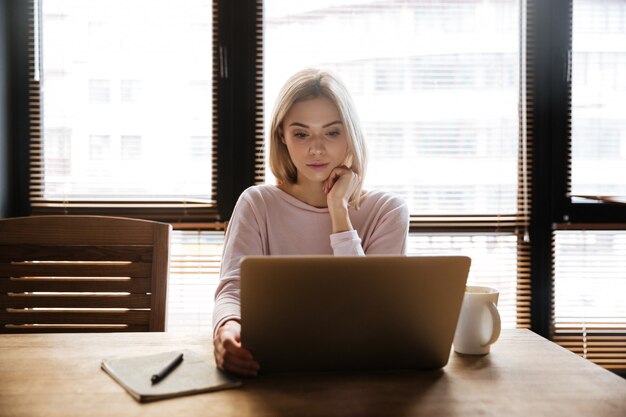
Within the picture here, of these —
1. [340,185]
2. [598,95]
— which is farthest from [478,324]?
[598,95]

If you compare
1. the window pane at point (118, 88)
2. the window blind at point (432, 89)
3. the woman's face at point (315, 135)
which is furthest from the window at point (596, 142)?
the window pane at point (118, 88)

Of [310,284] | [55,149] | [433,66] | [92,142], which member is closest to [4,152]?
[55,149]

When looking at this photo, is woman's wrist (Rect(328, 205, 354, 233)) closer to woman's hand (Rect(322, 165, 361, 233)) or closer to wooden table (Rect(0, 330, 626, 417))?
woman's hand (Rect(322, 165, 361, 233))

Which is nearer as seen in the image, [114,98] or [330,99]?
[330,99]

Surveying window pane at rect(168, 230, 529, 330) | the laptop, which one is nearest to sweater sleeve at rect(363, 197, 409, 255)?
the laptop

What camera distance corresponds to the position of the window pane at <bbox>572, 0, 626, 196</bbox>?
221 cm

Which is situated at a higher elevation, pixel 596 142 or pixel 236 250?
pixel 596 142

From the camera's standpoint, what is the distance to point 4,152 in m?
2.12

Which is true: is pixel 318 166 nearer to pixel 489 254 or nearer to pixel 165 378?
pixel 165 378

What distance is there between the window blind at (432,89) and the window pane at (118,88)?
0.34 m

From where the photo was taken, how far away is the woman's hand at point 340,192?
4.79 ft

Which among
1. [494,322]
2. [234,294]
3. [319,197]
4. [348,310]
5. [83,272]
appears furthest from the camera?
[319,197]

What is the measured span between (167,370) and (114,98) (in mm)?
1609

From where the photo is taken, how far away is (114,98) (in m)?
2.19
